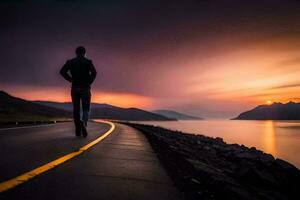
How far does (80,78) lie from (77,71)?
241 mm

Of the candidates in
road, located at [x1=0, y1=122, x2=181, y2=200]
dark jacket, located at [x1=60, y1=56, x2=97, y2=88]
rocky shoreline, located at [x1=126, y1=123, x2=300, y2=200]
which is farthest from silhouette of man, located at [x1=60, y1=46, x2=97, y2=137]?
road, located at [x1=0, y1=122, x2=181, y2=200]

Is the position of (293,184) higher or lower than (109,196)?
lower

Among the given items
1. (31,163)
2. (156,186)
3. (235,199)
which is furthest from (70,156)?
(235,199)

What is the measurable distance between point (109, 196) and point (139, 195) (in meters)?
0.34

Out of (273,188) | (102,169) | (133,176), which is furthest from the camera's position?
(273,188)

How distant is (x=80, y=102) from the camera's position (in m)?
9.41

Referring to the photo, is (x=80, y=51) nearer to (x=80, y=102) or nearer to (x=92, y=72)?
(x=92, y=72)

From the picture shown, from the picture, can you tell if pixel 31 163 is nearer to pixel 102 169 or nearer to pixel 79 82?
pixel 102 169

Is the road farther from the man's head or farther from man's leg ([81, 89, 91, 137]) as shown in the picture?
the man's head

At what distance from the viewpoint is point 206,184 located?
12.5ft

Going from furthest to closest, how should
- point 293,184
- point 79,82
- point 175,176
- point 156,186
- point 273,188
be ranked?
1. point 79,82
2. point 293,184
3. point 273,188
4. point 175,176
5. point 156,186

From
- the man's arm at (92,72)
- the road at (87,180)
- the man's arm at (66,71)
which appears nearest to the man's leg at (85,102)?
the man's arm at (92,72)

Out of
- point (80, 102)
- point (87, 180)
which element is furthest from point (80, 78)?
point (87, 180)

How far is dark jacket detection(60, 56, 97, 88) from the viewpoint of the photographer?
924 cm
